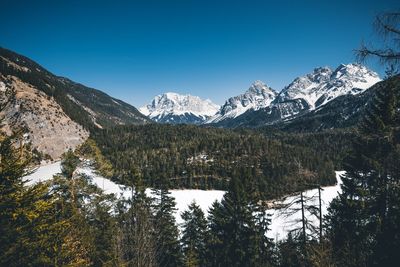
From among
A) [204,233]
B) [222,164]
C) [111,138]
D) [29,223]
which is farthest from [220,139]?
[29,223]

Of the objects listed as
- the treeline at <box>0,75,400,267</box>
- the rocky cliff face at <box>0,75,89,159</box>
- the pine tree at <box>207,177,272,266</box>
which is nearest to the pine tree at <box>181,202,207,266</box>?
the treeline at <box>0,75,400,267</box>

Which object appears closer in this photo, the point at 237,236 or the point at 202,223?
the point at 237,236

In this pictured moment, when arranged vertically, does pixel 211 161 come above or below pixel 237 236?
above

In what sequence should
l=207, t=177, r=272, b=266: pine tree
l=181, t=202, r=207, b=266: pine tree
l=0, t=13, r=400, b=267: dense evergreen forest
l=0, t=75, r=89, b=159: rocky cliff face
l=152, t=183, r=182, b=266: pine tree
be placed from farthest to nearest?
l=0, t=75, r=89, b=159: rocky cliff face, l=181, t=202, r=207, b=266: pine tree, l=152, t=183, r=182, b=266: pine tree, l=207, t=177, r=272, b=266: pine tree, l=0, t=13, r=400, b=267: dense evergreen forest

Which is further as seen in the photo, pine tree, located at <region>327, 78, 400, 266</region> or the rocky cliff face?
the rocky cliff face

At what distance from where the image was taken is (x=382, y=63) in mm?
6504

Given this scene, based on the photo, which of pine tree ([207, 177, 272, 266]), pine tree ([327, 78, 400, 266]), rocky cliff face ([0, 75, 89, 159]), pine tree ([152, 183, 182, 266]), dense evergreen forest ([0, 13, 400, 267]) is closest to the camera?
Answer: dense evergreen forest ([0, 13, 400, 267])

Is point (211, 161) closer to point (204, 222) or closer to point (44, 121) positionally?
point (44, 121)

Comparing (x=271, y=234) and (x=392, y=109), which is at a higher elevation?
(x=392, y=109)

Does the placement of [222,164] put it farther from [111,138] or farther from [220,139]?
[111,138]

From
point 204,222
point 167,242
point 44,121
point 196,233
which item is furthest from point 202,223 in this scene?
point 44,121

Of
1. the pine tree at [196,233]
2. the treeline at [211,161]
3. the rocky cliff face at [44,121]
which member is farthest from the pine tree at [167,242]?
the rocky cliff face at [44,121]

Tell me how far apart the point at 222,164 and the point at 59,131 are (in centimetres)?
9403

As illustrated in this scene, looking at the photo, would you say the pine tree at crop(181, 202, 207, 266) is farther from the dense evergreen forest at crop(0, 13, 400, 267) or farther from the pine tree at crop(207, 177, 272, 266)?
the pine tree at crop(207, 177, 272, 266)
